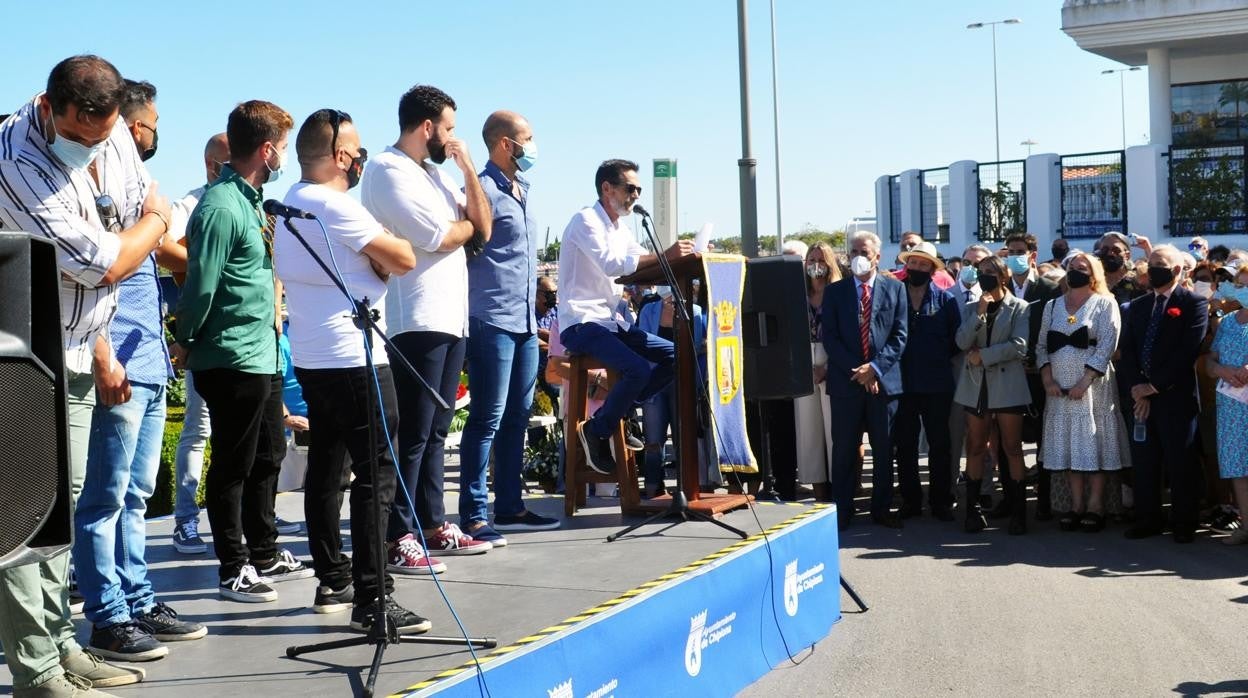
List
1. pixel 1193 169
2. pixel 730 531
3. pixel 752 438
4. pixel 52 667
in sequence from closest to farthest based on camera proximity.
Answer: pixel 52 667, pixel 730 531, pixel 752 438, pixel 1193 169

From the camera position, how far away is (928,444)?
9883 millimetres

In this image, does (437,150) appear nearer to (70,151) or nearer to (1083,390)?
(70,151)

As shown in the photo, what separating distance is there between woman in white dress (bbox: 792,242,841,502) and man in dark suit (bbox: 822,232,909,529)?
0.55 metres

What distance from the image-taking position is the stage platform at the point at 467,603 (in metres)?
4.05

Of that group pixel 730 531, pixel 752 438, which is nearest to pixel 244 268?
pixel 730 531

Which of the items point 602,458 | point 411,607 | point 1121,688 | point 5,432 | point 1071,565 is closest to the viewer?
point 5,432

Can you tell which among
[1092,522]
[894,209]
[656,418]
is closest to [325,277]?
[656,418]

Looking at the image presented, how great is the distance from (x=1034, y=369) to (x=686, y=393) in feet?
14.5

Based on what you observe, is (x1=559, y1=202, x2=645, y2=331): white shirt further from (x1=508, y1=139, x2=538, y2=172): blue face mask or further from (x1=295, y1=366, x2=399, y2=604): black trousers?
(x1=295, y1=366, x2=399, y2=604): black trousers

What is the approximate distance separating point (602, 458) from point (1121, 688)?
2.92 m

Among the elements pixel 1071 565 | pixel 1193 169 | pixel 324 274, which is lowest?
pixel 1071 565

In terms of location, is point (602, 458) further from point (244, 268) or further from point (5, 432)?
point (5, 432)

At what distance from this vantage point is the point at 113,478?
4215 mm

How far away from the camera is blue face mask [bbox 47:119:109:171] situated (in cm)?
378
